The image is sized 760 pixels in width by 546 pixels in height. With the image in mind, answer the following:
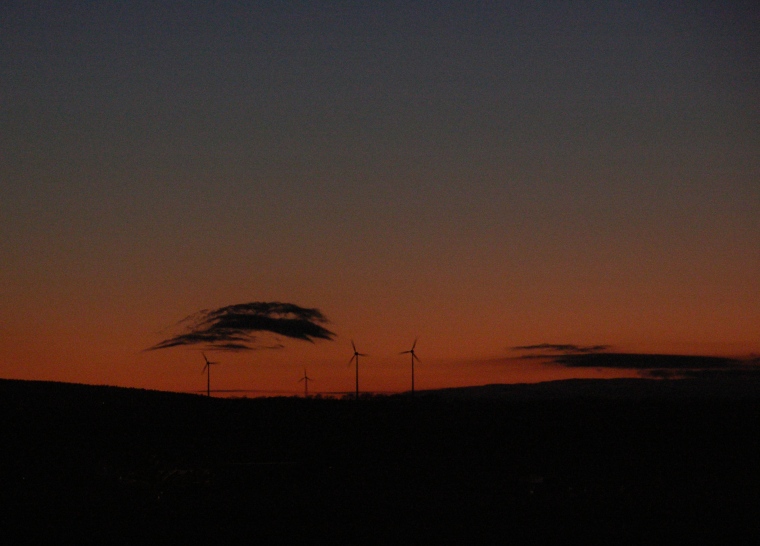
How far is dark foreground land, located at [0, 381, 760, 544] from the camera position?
47500 millimetres

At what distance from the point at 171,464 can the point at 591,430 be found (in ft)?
268

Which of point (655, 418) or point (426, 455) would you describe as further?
point (655, 418)

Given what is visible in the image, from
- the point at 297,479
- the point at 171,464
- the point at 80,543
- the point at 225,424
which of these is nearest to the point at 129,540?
the point at 80,543

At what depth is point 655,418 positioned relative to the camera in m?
170

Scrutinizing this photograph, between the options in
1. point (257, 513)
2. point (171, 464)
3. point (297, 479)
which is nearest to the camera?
point (257, 513)

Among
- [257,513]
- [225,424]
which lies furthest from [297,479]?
[225,424]

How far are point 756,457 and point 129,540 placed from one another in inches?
3363

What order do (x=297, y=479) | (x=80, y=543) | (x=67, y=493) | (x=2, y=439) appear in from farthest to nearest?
(x=2, y=439)
(x=297, y=479)
(x=67, y=493)
(x=80, y=543)

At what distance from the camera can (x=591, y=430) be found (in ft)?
502

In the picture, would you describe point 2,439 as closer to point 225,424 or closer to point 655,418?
Answer: point 225,424

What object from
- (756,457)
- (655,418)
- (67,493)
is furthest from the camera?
(655,418)

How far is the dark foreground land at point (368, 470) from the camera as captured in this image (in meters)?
47.5

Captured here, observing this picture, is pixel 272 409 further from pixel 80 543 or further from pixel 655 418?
pixel 80 543

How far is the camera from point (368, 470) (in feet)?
288
